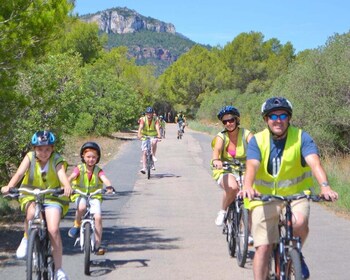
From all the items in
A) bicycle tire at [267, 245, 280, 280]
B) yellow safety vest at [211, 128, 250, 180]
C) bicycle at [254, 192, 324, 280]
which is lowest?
bicycle tire at [267, 245, 280, 280]

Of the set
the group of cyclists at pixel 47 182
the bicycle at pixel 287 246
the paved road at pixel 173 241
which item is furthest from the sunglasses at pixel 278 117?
the paved road at pixel 173 241

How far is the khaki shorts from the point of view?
5.48 metres

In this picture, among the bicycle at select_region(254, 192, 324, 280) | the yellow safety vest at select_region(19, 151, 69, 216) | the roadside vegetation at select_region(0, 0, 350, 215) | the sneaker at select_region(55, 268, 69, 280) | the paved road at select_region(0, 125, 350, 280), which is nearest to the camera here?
the bicycle at select_region(254, 192, 324, 280)

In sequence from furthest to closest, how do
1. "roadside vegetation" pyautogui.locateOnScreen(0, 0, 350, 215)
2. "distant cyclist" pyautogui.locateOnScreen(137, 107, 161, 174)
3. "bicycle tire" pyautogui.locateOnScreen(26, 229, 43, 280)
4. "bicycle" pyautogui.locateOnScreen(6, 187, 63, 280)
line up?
"distant cyclist" pyautogui.locateOnScreen(137, 107, 161, 174), "roadside vegetation" pyautogui.locateOnScreen(0, 0, 350, 215), "bicycle" pyautogui.locateOnScreen(6, 187, 63, 280), "bicycle tire" pyautogui.locateOnScreen(26, 229, 43, 280)

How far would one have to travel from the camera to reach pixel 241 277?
7.37 metres

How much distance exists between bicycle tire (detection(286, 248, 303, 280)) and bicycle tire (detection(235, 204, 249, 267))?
8.10ft

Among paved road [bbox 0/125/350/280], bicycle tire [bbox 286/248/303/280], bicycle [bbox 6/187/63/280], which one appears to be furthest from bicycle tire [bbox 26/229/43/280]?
bicycle tire [bbox 286/248/303/280]

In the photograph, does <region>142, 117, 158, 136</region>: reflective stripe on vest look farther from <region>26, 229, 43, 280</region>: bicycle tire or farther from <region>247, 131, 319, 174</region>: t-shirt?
<region>247, 131, 319, 174</region>: t-shirt

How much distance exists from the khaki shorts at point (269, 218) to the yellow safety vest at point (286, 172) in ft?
0.29

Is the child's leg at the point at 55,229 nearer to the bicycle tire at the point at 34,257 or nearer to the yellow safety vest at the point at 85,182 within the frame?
the bicycle tire at the point at 34,257

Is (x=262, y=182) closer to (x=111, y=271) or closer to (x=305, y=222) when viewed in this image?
(x=305, y=222)

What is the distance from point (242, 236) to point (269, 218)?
96.0 inches

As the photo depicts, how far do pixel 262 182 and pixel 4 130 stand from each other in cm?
542

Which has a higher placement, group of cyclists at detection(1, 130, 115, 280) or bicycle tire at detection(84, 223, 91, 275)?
group of cyclists at detection(1, 130, 115, 280)
